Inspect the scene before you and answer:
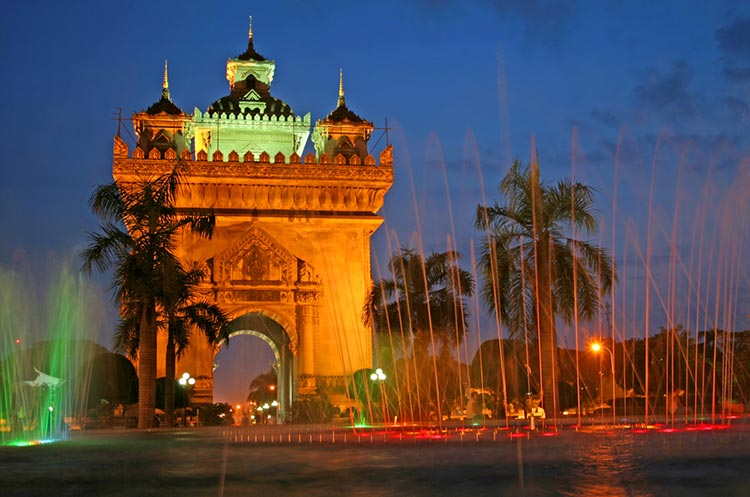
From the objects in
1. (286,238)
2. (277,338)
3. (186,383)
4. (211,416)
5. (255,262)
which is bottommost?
(211,416)

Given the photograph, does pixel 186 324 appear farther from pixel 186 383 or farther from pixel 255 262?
pixel 255 262

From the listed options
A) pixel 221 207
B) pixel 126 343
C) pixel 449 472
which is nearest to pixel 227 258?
pixel 221 207

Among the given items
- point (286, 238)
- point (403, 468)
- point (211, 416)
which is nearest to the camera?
point (403, 468)

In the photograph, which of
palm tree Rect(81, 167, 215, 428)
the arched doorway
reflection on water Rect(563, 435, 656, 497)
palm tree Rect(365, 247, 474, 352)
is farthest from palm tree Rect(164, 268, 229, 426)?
reflection on water Rect(563, 435, 656, 497)

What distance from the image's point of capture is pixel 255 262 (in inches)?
1441

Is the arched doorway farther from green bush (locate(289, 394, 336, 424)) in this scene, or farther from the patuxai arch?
green bush (locate(289, 394, 336, 424))

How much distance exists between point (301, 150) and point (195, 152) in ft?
15.4

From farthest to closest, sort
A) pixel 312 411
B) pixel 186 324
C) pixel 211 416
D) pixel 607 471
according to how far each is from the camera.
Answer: pixel 312 411, pixel 211 416, pixel 186 324, pixel 607 471

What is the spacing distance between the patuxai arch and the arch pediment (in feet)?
0.12

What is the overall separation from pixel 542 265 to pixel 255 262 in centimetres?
1554

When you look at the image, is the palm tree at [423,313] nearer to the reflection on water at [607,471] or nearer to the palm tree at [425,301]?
the palm tree at [425,301]

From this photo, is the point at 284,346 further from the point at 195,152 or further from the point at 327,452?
the point at 327,452

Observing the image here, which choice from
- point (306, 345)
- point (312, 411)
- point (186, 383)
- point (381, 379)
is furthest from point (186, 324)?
point (306, 345)

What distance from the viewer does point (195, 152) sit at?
141ft
